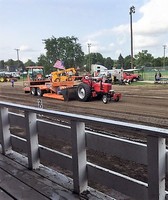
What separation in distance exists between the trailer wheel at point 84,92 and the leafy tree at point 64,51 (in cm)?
8834

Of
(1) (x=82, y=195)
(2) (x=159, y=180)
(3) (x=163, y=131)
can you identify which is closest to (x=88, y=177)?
(1) (x=82, y=195)

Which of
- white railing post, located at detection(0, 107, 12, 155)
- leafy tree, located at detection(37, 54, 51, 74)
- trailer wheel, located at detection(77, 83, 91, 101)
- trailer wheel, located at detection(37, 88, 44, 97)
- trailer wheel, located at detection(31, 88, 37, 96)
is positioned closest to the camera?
white railing post, located at detection(0, 107, 12, 155)

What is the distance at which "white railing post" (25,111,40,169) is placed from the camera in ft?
14.6

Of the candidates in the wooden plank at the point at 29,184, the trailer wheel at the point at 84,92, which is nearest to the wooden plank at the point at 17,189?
the wooden plank at the point at 29,184

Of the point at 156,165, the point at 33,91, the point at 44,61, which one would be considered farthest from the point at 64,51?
the point at 156,165

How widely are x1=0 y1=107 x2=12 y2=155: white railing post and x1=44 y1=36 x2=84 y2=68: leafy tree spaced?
10170 cm

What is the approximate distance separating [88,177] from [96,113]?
9593mm

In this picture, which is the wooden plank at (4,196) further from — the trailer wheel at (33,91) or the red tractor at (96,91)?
the trailer wheel at (33,91)

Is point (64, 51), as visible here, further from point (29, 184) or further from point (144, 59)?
point (29, 184)

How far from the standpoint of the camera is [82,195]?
3.57 metres

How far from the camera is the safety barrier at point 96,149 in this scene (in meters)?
2.69

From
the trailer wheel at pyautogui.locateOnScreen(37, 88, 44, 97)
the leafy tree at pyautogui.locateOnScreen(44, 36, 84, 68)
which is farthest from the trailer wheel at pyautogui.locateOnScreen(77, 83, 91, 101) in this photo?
the leafy tree at pyautogui.locateOnScreen(44, 36, 84, 68)

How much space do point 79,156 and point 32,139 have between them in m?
1.15

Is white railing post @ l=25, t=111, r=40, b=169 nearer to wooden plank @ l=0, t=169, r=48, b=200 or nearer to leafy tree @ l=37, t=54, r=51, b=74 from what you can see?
wooden plank @ l=0, t=169, r=48, b=200
